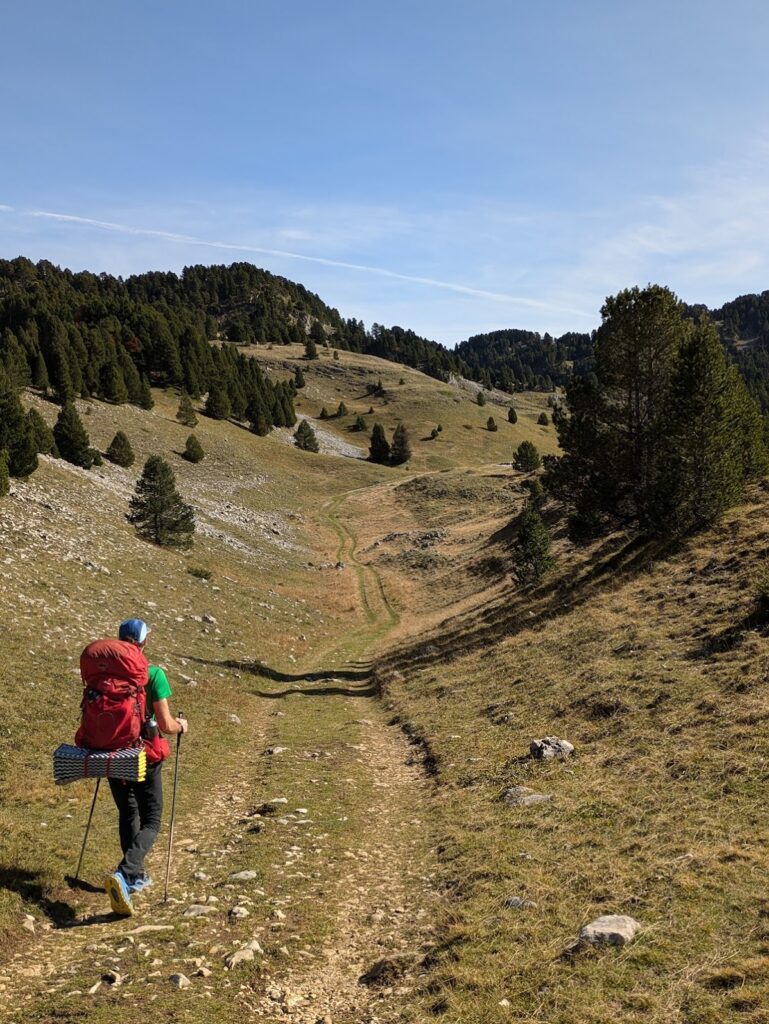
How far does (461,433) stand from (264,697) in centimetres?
11648

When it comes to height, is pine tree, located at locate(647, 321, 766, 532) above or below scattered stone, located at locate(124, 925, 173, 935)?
above

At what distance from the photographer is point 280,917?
7.41 m

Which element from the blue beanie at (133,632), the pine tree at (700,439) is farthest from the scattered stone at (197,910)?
the pine tree at (700,439)

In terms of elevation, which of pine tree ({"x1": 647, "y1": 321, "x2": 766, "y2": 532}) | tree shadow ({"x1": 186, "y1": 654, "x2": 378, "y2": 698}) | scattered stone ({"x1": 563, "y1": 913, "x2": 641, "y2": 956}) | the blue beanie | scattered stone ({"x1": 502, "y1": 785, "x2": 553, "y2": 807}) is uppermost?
pine tree ({"x1": 647, "y1": 321, "x2": 766, "y2": 532})

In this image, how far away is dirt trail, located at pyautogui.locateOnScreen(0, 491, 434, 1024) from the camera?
5793mm

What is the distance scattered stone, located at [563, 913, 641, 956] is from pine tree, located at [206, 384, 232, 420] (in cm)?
9978

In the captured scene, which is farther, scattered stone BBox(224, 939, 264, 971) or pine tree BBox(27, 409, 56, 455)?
pine tree BBox(27, 409, 56, 455)

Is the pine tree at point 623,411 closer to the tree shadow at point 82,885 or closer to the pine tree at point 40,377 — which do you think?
the tree shadow at point 82,885

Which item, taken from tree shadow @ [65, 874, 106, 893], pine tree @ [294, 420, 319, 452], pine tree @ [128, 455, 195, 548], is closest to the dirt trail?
tree shadow @ [65, 874, 106, 893]

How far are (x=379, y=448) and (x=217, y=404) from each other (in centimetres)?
3148

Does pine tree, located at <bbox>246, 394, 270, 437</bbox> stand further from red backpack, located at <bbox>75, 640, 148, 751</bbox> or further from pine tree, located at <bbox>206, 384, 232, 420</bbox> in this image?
red backpack, located at <bbox>75, 640, 148, 751</bbox>

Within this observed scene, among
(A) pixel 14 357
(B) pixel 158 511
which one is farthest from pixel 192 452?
(B) pixel 158 511

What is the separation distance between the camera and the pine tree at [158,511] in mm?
38375

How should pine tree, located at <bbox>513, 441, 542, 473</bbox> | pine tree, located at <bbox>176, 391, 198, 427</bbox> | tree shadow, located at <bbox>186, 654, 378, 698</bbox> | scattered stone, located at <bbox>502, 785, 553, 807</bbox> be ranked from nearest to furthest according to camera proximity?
scattered stone, located at <bbox>502, 785, 553, 807</bbox>
tree shadow, located at <bbox>186, 654, 378, 698</bbox>
pine tree, located at <bbox>513, 441, 542, 473</bbox>
pine tree, located at <bbox>176, 391, 198, 427</bbox>
